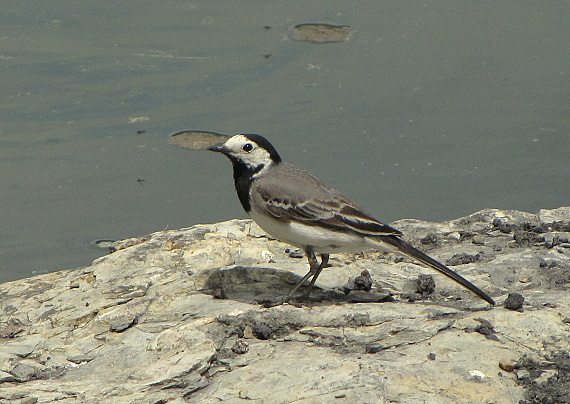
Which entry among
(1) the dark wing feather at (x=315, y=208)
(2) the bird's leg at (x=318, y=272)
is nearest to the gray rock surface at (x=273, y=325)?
(2) the bird's leg at (x=318, y=272)

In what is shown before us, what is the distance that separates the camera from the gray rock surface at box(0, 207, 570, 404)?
4.64 metres

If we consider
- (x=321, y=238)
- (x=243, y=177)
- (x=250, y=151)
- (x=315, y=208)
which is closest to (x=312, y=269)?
(x=321, y=238)

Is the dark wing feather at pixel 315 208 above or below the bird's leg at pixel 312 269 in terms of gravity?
above

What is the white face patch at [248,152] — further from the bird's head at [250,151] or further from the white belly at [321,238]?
the white belly at [321,238]

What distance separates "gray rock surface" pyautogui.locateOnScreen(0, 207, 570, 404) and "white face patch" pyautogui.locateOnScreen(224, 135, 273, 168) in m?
0.76

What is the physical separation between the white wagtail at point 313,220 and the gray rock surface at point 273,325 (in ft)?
1.02

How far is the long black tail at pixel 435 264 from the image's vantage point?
18.4ft

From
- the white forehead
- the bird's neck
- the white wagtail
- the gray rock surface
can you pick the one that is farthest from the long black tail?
the white forehead

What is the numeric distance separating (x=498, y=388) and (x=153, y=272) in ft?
9.40

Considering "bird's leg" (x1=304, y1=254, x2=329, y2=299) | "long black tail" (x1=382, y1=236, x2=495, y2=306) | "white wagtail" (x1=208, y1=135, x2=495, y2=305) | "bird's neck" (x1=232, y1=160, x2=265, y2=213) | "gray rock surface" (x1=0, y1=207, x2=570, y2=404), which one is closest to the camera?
"gray rock surface" (x1=0, y1=207, x2=570, y2=404)

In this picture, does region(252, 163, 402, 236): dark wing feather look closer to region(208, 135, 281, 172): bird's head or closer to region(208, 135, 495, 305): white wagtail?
region(208, 135, 495, 305): white wagtail

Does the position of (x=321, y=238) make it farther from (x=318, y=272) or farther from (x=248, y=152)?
(x=248, y=152)

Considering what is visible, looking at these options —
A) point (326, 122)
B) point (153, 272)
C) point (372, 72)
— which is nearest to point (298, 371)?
point (153, 272)

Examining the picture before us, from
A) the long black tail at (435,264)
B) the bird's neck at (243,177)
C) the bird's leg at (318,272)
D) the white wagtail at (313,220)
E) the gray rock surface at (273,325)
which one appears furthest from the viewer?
the bird's neck at (243,177)
